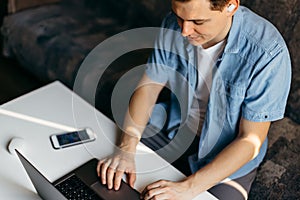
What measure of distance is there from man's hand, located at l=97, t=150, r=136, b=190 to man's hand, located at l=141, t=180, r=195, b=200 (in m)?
0.06

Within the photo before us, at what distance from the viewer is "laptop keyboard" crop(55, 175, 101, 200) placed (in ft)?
3.64

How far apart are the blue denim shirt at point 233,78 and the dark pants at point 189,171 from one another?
0.09ft

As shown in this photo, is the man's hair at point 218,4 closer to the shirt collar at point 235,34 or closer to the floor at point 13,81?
the shirt collar at point 235,34

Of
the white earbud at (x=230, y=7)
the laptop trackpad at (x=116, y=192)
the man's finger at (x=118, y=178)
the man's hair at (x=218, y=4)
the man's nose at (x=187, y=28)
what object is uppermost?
the man's hair at (x=218, y=4)

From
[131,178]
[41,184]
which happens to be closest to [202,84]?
[131,178]

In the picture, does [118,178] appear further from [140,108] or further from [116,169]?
[140,108]

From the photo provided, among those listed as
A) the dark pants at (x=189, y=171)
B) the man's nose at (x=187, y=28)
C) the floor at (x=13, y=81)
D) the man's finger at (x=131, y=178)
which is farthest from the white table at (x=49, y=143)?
the floor at (x=13, y=81)

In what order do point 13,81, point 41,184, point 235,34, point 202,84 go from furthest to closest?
point 13,81, point 202,84, point 235,34, point 41,184

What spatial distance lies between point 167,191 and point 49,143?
379 millimetres

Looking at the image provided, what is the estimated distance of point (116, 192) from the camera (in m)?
1.13

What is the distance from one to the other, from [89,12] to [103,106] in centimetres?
69

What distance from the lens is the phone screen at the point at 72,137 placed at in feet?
4.13

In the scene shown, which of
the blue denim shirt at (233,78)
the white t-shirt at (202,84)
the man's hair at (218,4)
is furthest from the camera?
the white t-shirt at (202,84)

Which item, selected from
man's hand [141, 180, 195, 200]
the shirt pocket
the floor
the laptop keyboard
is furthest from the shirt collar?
the floor
